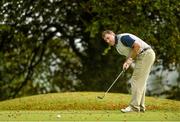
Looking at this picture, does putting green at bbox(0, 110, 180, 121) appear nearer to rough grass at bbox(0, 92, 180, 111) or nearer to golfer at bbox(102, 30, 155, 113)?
golfer at bbox(102, 30, 155, 113)

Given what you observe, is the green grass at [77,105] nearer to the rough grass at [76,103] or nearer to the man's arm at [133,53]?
the rough grass at [76,103]

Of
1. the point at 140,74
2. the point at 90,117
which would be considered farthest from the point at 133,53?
the point at 90,117

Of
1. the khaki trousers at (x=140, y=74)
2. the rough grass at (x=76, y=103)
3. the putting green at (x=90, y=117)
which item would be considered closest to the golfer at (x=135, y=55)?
the khaki trousers at (x=140, y=74)

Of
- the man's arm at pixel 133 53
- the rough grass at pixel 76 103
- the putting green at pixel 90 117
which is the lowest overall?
the rough grass at pixel 76 103

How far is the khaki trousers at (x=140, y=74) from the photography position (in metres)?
13.8

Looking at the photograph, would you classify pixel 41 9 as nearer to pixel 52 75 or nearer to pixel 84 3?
pixel 84 3

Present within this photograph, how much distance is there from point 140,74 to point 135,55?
54 centimetres

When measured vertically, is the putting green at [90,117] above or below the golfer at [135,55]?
below

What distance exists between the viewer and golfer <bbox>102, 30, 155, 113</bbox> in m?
13.5

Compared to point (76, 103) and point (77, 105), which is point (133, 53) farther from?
point (76, 103)

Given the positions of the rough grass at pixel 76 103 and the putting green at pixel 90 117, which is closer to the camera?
the putting green at pixel 90 117

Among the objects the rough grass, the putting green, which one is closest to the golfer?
the putting green

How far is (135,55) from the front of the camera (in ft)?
44.7

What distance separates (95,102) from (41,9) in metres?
11.7
